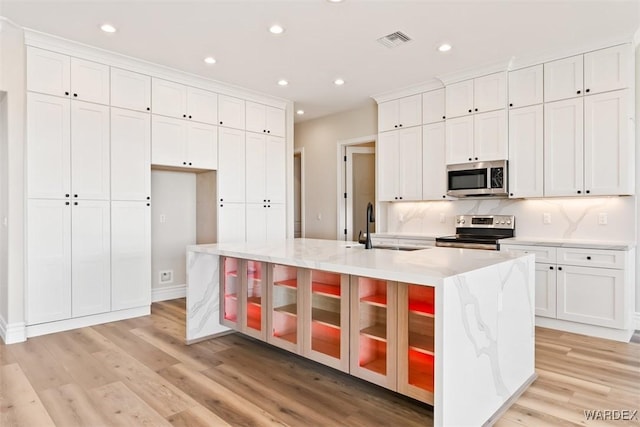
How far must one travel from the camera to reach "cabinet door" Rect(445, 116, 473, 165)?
4.44m

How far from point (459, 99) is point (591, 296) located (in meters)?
2.48

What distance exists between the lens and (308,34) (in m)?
3.47

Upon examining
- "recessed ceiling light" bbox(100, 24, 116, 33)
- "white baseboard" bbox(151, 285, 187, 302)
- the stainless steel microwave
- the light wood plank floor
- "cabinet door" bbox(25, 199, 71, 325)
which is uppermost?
"recessed ceiling light" bbox(100, 24, 116, 33)

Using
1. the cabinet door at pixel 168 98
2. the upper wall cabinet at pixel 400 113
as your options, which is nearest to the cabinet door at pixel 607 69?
the upper wall cabinet at pixel 400 113

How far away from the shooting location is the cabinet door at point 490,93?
4.17m

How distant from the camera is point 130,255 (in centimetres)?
406

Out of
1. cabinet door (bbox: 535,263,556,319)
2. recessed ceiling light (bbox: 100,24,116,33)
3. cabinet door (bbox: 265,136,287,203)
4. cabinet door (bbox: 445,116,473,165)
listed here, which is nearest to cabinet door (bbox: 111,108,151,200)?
recessed ceiling light (bbox: 100,24,116,33)

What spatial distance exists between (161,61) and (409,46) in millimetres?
2605

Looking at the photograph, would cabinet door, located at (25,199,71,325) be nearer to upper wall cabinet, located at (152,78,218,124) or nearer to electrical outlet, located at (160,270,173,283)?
electrical outlet, located at (160,270,173,283)

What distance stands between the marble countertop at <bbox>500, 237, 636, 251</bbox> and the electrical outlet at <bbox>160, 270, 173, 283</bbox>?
402 cm

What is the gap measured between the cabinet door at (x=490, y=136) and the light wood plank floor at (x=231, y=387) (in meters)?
2.00

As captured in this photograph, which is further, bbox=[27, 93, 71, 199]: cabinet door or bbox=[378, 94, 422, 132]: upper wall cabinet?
bbox=[378, 94, 422, 132]: upper wall cabinet

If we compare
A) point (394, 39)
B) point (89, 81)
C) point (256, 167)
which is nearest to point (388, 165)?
point (256, 167)

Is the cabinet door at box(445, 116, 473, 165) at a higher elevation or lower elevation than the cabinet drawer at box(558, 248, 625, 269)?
higher
